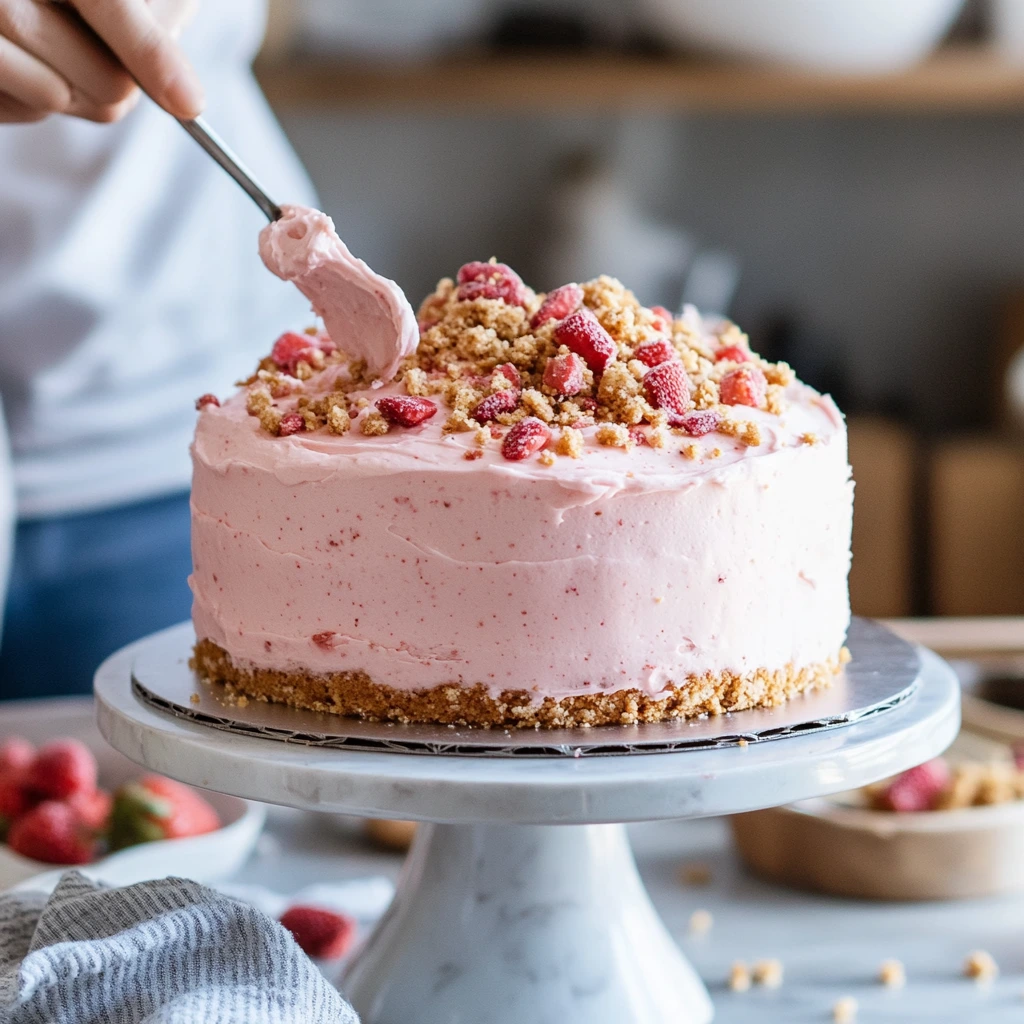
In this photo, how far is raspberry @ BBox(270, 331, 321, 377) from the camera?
3.79 ft

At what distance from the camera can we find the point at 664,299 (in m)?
3.30

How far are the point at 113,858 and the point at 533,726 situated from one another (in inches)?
19.4

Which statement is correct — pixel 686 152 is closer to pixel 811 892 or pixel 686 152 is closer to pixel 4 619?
pixel 4 619

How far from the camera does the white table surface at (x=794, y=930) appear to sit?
3.81 ft

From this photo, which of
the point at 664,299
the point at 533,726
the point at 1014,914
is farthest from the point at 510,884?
the point at 664,299

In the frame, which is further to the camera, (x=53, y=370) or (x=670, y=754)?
(x=53, y=370)

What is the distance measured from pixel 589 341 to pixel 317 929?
1.88 ft

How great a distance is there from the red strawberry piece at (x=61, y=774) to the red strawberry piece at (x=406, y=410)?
0.69 meters

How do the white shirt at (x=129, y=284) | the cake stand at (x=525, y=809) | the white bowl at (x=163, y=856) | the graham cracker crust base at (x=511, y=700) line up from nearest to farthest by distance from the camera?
the cake stand at (x=525, y=809), the graham cracker crust base at (x=511, y=700), the white bowl at (x=163, y=856), the white shirt at (x=129, y=284)

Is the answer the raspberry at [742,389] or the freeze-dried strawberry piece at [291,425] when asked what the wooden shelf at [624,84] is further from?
the freeze-dried strawberry piece at [291,425]

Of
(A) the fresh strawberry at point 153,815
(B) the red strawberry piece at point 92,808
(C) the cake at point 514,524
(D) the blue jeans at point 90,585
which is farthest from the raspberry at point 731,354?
(D) the blue jeans at point 90,585

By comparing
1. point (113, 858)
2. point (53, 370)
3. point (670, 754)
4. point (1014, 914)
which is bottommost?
point (1014, 914)

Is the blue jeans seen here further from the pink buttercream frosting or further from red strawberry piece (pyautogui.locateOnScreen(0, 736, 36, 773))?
the pink buttercream frosting

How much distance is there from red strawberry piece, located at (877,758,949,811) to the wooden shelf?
6.48ft
